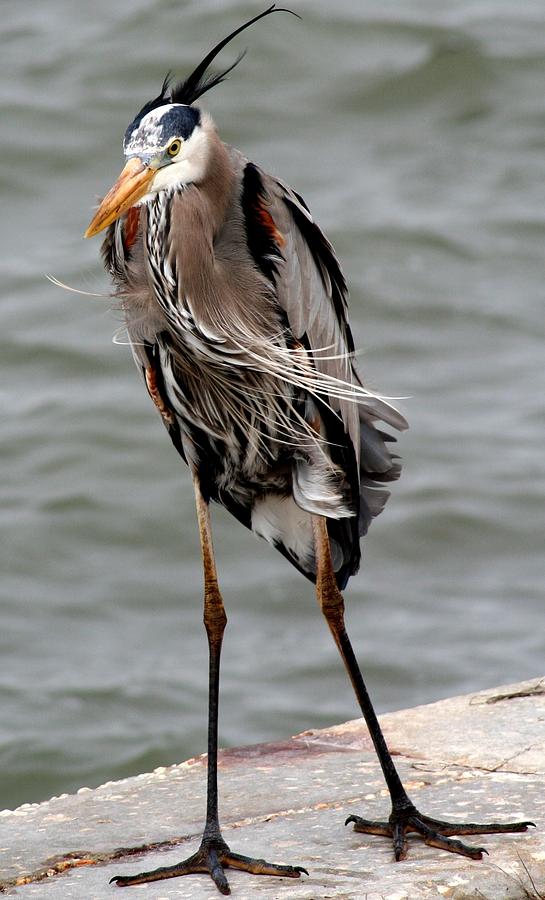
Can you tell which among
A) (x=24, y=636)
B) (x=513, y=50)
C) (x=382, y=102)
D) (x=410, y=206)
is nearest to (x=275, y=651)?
(x=24, y=636)

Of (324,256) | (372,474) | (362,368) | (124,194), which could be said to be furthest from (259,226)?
(362,368)

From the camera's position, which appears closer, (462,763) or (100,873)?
(100,873)

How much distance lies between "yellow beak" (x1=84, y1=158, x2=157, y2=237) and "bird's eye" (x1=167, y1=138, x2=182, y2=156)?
0.07 meters

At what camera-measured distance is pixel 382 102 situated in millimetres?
12602

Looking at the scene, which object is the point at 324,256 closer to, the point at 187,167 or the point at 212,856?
the point at 187,167

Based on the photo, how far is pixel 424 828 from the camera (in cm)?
383

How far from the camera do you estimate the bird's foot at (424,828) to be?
3.70 meters

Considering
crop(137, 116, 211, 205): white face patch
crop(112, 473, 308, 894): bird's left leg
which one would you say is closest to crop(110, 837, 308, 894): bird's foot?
crop(112, 473, 308, 894): bird's left leg

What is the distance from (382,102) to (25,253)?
3.66 meters

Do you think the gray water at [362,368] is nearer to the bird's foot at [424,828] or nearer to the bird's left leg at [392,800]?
the bird's left leg at [392,800]

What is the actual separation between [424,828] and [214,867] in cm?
58

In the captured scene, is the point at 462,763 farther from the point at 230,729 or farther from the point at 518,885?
the point at 230,729

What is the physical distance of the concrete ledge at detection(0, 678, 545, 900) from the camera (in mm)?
3504

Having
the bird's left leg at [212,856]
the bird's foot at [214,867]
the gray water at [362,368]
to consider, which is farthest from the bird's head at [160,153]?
the gray water at [362,368]
